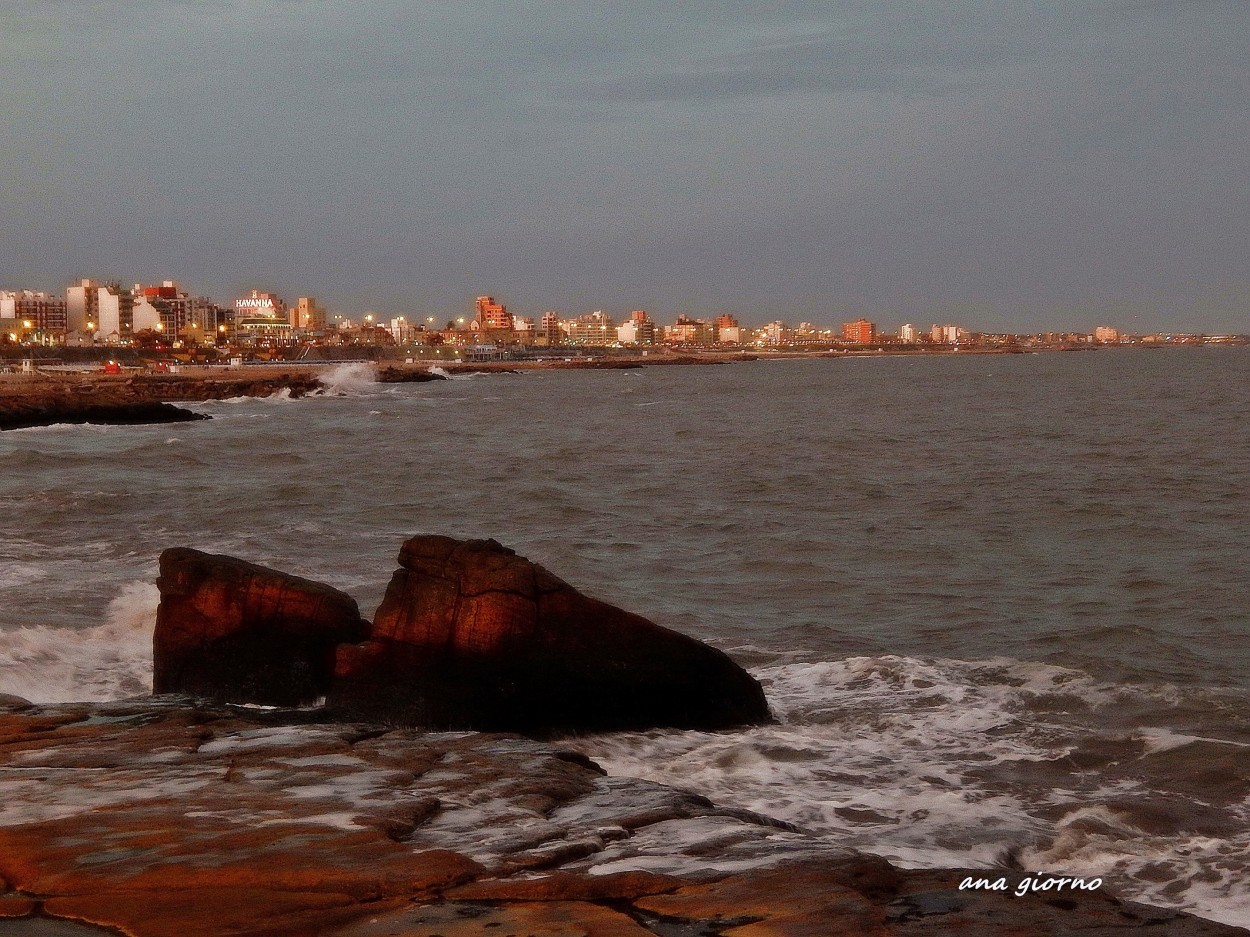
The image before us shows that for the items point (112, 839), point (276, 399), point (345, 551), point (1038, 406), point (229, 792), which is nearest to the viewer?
point (112, 839)

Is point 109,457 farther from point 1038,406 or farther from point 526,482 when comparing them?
point 1038,406

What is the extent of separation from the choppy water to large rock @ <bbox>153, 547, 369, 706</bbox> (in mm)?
1302

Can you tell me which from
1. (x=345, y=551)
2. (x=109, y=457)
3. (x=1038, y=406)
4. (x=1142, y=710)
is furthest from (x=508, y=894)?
(x=1038, y=406)

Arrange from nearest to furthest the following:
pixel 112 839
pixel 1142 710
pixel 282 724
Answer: pixel 112 839, pixel 282 724, pixel 1142 710

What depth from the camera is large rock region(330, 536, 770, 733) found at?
11383 mm

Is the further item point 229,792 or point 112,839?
point 229,792

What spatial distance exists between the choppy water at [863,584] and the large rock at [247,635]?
1302 mm

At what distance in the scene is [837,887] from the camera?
21.0 feet

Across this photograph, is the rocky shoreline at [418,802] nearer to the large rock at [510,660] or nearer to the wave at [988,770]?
the large rock at [510,660]

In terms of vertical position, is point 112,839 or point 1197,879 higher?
point 112,839

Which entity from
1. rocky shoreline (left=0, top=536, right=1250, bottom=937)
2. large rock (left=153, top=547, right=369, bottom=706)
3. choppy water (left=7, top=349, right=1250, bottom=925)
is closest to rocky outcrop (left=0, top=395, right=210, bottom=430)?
choppy water (left=7, top=349, right=1250, bottom=925)

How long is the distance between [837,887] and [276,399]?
90.5 metres

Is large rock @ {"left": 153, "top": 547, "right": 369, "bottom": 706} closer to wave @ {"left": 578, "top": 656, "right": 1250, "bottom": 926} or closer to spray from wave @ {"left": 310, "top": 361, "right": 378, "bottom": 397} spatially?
wave @ {"left": 578, "top": 656, "right": 1250, "bottom": 926}

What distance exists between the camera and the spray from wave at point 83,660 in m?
13.1
